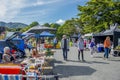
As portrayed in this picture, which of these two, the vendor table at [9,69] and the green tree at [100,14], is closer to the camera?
the vendor table at [9,69]

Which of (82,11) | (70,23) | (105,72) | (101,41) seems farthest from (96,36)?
(70,23)

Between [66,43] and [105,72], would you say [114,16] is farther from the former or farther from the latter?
[105,72]

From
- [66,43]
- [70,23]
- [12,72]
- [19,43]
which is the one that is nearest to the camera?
[12,72]

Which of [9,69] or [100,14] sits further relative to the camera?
[100,14]

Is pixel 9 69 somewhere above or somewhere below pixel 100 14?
below

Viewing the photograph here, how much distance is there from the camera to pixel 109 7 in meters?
46.2

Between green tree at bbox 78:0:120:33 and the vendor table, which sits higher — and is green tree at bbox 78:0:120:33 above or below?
above

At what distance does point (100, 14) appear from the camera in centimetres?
4731

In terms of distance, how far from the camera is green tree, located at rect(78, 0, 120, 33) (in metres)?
44.8

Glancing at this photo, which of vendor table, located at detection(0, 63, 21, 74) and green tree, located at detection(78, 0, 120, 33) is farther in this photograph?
green tree, located at detection(78, 0, 120, 33)

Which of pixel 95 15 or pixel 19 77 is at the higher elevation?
pixel 95 15

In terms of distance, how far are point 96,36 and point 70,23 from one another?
5158 centimetres

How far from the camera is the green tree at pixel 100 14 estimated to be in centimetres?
4481

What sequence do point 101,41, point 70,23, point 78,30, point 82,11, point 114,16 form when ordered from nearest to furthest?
point 101,41 < point 114,16 < point 82,11 < point 78,30 < point 70,23
